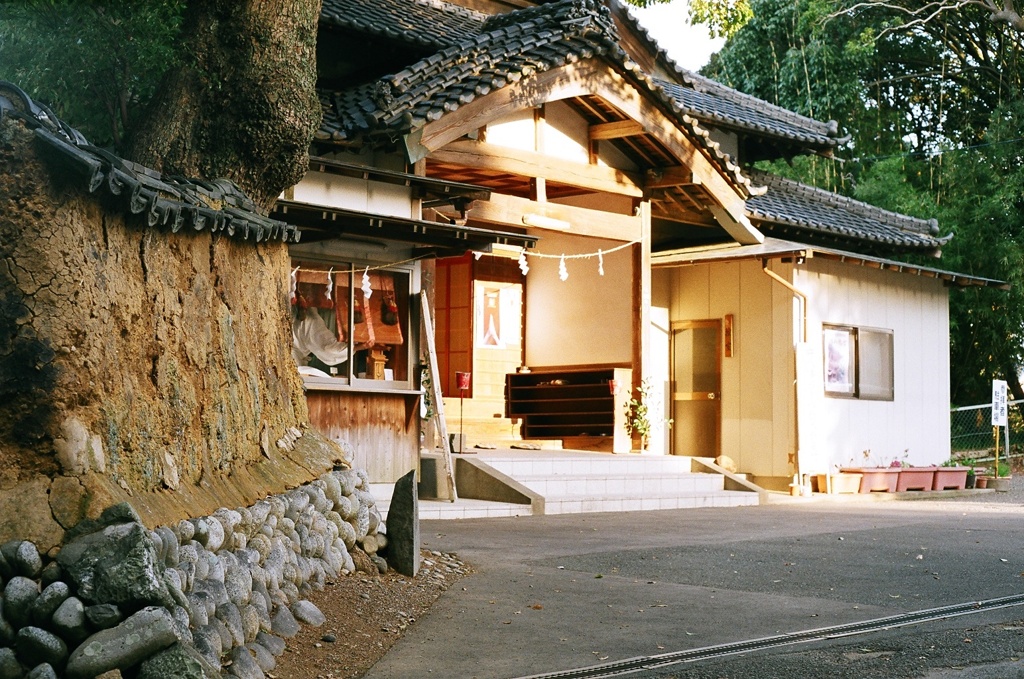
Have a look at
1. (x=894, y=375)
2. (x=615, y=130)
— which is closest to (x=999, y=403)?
(x=894, y=375)

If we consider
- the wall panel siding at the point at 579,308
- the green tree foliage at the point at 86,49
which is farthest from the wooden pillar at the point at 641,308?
the green tree foliage at the point at 86,49

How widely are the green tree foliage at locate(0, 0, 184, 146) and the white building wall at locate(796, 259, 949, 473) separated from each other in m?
11.5

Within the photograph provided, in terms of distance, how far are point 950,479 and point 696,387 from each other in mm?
4400

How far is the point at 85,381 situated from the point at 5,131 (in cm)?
111

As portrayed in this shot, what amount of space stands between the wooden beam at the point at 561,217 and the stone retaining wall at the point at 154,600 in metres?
8.46

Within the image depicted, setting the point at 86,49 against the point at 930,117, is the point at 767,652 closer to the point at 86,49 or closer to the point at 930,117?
the point at 86,49

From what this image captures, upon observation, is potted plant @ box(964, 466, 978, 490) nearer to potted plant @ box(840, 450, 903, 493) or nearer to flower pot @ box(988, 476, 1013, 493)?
flower pot @ box(988, 476, 1013, 493)

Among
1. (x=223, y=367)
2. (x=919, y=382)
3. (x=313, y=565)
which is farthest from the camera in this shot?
(x=919, y=382)

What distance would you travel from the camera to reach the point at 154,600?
464 centimetres

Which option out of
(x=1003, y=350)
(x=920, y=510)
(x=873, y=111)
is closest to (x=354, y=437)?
(x=920, y=510)

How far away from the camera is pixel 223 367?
21.5ft

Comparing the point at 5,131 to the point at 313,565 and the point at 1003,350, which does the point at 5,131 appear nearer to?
the point at 313,565

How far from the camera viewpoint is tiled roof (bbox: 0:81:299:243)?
4.86m

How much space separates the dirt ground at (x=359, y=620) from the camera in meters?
5.87
